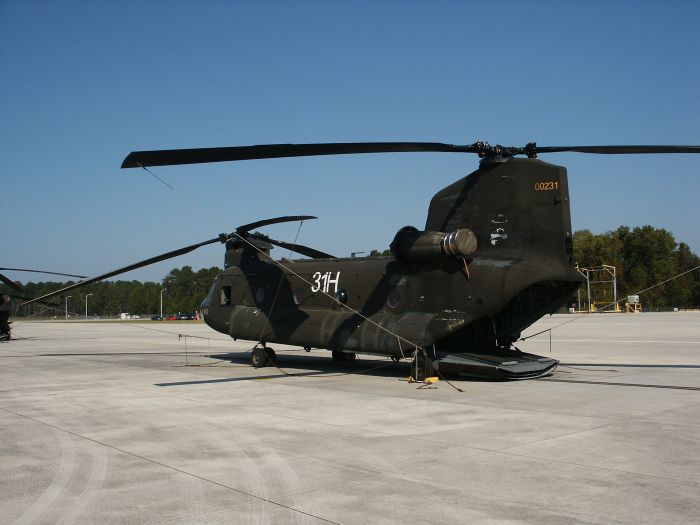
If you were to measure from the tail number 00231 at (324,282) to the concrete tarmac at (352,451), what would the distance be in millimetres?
3128

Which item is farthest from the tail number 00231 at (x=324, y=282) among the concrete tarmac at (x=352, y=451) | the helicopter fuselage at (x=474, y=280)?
the concrete tarmac at (x=352, y=451)

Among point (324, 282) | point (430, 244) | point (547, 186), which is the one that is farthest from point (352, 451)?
point (324, 282)

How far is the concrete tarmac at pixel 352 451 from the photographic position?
5.77m

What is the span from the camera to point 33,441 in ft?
29.4

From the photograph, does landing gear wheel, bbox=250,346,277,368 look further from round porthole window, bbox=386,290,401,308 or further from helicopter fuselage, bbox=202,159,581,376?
round porthole window, bbox=386,290,401,308

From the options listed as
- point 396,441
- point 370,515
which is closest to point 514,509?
point 370,515

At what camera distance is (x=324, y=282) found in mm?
18250

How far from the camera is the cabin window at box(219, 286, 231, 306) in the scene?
20.8 m

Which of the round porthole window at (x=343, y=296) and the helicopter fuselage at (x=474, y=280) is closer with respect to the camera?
the helicopter fuselage at (x=474, y=280)

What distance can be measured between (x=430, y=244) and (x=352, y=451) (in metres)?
7.93

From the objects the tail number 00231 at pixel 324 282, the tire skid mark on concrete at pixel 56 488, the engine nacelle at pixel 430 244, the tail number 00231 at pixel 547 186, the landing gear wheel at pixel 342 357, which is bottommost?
the tire skid mark on concrete at pixel 56 488

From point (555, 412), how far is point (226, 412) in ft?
17.3

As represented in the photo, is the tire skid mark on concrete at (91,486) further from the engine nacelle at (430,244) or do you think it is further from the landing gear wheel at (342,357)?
the landing gear wheel at (342,357)

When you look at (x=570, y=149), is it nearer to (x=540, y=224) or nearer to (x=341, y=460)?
(x=540, y=224)
